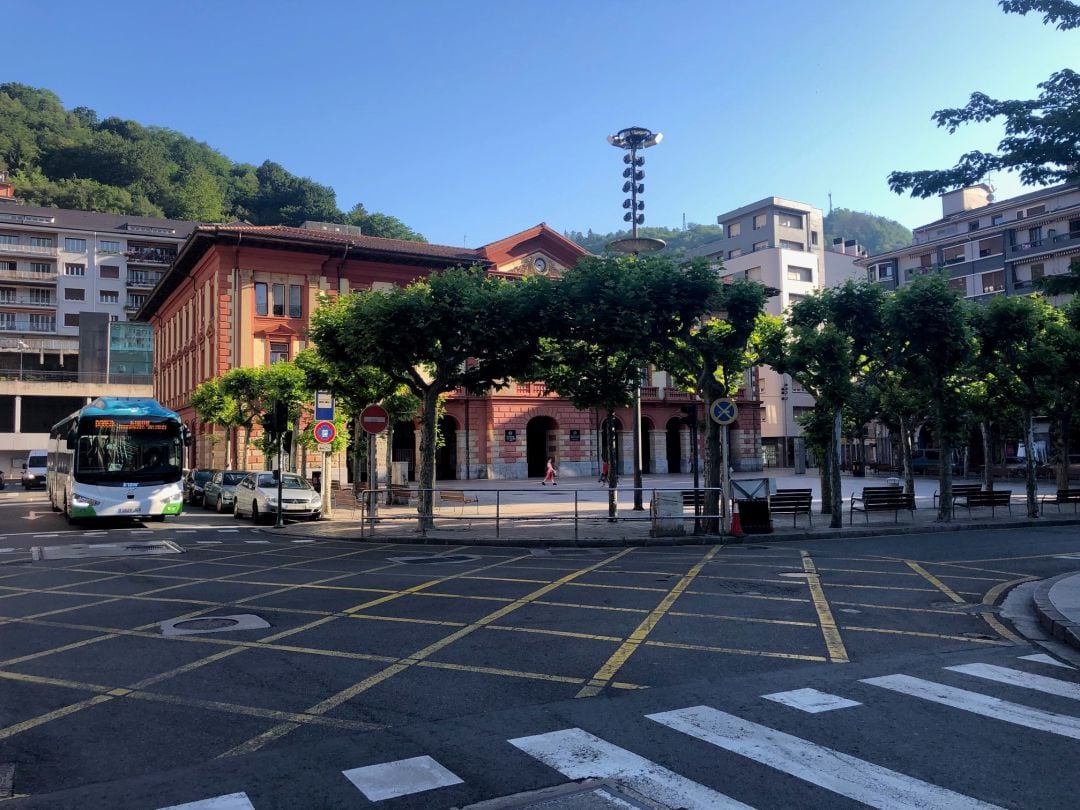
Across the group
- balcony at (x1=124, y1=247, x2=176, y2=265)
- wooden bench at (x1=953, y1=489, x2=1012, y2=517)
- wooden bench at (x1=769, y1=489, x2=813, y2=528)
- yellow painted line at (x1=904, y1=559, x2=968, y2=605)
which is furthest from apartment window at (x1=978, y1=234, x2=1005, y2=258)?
balcony at (x1=124, y1=247, x2=176, y2=265)

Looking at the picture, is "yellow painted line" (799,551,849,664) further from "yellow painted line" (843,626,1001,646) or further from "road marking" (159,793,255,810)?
"road marking" (159,793,255,810)

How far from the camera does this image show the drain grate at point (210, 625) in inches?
332

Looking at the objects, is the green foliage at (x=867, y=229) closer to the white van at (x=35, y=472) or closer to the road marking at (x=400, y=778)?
the white van at (x=35, y=472)

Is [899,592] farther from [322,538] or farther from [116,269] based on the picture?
[116,269]

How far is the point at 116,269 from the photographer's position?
8212 centimetres

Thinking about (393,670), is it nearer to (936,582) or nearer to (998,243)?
(936,582)

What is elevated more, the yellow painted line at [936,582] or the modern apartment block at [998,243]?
the modern apartment block at [998,243]

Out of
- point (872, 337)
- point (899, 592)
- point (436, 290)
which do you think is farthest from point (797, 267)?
point (899, 592)

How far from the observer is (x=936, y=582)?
1177cm

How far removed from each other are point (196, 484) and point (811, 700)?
32.1m

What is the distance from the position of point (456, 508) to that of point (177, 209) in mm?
86974

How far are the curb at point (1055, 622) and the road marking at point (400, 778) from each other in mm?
6685

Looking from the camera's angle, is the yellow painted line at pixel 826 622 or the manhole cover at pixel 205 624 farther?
the manhole cover at pixel 205 624

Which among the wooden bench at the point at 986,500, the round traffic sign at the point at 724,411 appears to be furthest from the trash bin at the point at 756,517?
the wooden bench at the point at 986,500
